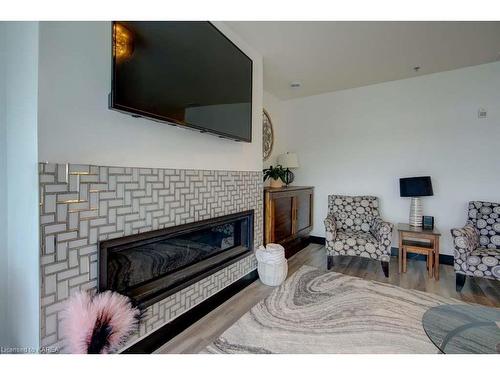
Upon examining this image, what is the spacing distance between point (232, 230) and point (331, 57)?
223 cm

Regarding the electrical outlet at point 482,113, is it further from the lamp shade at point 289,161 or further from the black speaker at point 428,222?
the lamp shade at point 289,161

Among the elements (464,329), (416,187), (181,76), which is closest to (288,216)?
(416,187)

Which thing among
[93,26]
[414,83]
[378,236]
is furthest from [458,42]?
[93,26]

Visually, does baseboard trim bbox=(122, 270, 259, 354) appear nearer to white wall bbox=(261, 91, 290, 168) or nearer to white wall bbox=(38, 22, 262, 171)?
white wall bbox=(38, 22, 262, 171)

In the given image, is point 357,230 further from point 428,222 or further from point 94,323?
point 94,323

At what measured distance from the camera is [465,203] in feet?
9.56

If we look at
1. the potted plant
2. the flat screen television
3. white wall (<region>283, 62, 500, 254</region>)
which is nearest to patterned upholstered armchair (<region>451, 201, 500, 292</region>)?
white wall (<region>283, 62, 500, 254</region>)

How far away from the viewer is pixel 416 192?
9.64 ft

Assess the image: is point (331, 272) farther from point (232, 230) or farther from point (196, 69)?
point (196, 69)

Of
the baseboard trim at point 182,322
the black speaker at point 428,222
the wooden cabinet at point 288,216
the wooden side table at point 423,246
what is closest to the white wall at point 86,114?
the baseboard trim at point 182,322

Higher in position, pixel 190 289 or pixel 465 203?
pixel 465 203

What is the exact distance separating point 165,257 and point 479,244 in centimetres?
321

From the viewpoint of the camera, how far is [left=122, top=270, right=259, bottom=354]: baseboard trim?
1.44 metres

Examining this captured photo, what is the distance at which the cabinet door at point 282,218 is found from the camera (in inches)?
113
